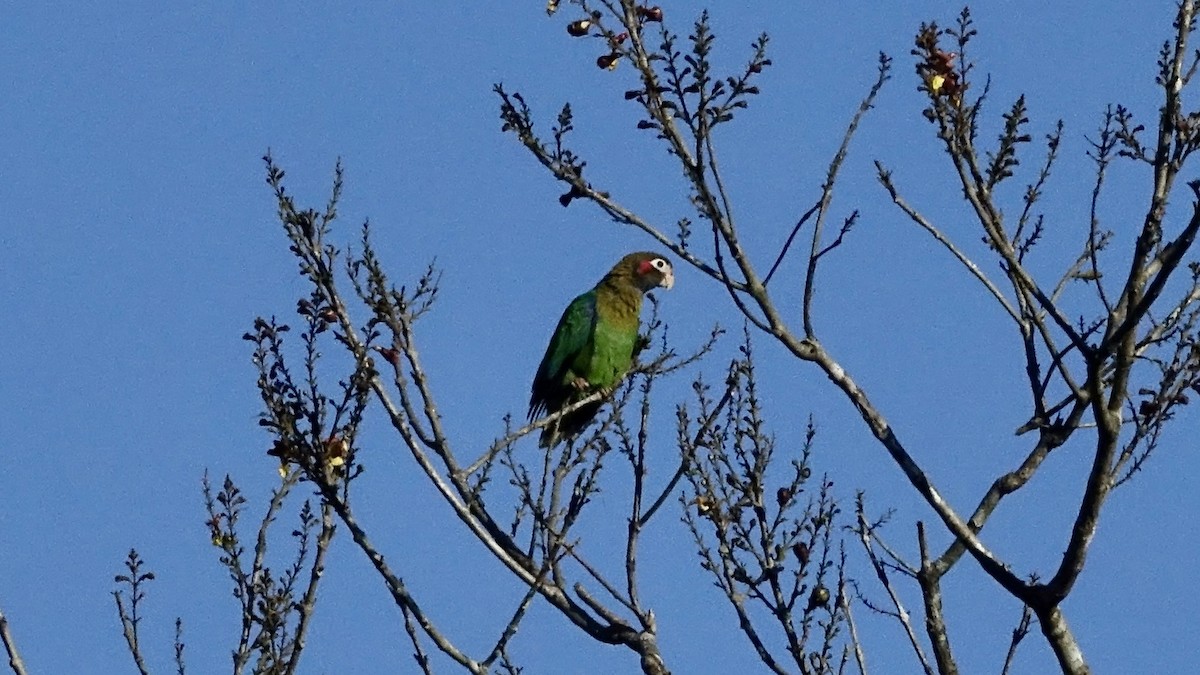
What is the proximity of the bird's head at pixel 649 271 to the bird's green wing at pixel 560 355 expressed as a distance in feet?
1.39

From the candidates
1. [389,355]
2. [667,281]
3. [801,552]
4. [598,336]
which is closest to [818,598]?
[801,552]

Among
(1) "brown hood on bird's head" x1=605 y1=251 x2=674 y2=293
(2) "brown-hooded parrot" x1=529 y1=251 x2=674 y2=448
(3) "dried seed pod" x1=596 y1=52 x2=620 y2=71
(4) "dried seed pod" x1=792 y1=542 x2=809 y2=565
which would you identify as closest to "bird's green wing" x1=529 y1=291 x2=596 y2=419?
(2) "brown-hooded parrot" x1=529 y1=251 x2=674 y2=448

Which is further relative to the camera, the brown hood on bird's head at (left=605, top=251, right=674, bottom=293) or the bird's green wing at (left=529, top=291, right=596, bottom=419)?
the brown hood on bird's head at (left=605, top=251, right=674, bottom=293)

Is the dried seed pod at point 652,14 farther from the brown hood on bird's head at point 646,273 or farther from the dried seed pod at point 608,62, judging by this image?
the brown hood on bird's head at point 646,273

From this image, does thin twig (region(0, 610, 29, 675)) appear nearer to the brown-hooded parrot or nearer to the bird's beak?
the brown-hooded parrot

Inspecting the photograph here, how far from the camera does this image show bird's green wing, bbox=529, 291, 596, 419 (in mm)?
10195

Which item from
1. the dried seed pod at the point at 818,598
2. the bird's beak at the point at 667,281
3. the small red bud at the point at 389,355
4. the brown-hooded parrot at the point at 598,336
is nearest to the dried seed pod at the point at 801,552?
the dried seed pod at the point at 818,598

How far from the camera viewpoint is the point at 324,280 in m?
5.17

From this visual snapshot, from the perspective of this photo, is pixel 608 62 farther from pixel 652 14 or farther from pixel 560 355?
pixel 560 355

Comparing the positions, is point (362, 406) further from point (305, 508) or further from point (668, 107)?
point (668, 107)

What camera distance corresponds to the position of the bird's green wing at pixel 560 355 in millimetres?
10195

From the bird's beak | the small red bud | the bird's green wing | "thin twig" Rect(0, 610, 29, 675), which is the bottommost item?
"thin twig" Rect(0, 610, 29, 675)

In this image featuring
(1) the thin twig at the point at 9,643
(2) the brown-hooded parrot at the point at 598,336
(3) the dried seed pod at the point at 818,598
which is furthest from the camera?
(2) the brown-hooded parrot at the point at 598,336

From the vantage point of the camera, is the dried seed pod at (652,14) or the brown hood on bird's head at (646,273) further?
the brown hood on bird's head at (646,273)
